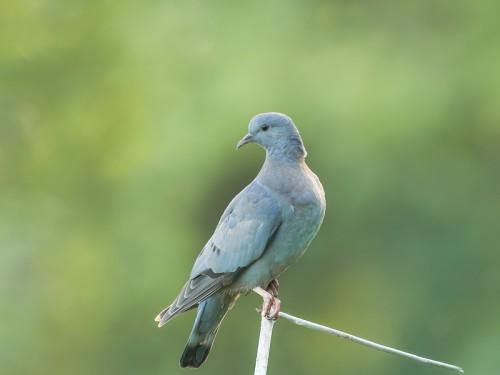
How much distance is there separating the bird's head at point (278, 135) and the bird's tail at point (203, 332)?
780 mm

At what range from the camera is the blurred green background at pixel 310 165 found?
29.0ft

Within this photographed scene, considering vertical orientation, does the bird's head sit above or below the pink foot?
above

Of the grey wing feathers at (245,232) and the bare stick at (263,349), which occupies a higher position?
the grey wing feathers at (245,232)

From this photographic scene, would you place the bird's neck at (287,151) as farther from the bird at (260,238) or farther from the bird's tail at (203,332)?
the bird's tail at (203,332)

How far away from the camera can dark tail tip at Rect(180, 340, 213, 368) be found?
516 cm

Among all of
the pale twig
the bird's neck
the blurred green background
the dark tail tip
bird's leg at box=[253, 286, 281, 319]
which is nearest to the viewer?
the pale twig

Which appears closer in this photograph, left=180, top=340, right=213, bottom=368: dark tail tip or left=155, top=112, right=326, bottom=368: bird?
left=155, top=112, right=326, bottom=368: bird

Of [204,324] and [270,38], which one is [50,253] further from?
[204,324]

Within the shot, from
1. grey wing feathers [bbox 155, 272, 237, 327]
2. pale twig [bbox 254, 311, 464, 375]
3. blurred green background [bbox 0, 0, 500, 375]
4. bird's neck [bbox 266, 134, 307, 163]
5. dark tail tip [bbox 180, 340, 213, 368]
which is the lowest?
pale twig [bbox 254, 311, 464, 375]

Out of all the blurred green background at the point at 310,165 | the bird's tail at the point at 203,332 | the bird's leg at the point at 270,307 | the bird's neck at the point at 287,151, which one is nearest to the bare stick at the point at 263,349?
the bird's leg at the point at 270,307

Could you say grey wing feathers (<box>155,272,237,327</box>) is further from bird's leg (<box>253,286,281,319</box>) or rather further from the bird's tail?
bird's leg (<box>253,286,281,319</box>)

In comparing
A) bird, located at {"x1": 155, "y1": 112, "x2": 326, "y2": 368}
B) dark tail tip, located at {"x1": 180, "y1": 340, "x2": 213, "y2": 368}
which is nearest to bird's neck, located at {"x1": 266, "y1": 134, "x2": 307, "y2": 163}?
bird, located at {"x1": 155, "y1": 112, "x2": 326, "y2": 368}

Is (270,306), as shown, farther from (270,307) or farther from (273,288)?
(273,288)

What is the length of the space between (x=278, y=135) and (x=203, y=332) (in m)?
1.05
